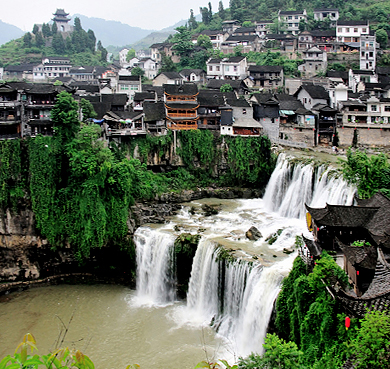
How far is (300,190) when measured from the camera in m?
35.8

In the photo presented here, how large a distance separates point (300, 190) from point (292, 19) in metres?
55.4

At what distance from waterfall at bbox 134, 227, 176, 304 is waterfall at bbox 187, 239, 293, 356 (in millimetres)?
2224

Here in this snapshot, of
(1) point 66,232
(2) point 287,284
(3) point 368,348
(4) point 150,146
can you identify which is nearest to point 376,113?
(4) point 150,146

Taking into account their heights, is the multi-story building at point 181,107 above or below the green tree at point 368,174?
above

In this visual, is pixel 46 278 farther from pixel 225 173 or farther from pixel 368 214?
pixel 368 214

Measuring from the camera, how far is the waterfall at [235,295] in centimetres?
2356

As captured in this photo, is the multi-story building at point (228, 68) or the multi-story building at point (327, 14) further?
the multi-story building at point (327, 14)

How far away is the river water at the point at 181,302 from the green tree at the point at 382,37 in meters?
41.4

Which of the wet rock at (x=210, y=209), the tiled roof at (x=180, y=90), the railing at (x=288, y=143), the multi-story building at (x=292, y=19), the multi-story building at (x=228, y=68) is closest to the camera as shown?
the wet rock at (x=210, y=209)

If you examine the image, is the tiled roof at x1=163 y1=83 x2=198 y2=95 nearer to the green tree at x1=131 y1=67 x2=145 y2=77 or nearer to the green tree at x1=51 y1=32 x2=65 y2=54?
the green tree at x1=131 y1=67 x2=145 y2=77

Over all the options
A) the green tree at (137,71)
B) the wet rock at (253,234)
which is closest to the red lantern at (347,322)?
the wet rock at (253,234)

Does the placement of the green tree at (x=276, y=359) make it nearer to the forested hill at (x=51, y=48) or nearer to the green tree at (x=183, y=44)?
the green tree at (x=183, y=44)

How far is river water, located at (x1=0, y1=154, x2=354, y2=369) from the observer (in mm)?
23688

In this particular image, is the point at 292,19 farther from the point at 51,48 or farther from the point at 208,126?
the point at 51,48
